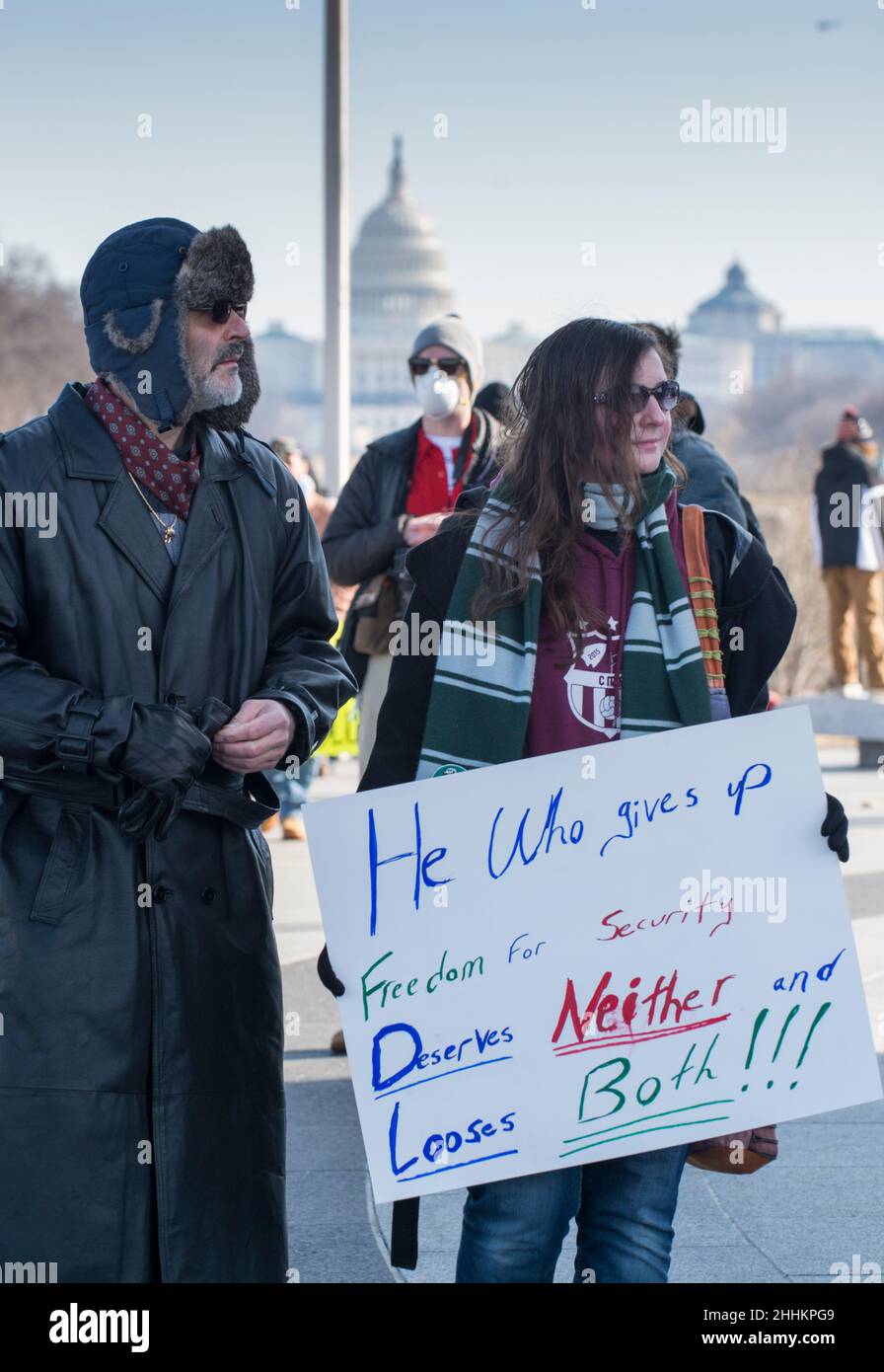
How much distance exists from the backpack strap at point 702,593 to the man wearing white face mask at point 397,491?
2.54 metres

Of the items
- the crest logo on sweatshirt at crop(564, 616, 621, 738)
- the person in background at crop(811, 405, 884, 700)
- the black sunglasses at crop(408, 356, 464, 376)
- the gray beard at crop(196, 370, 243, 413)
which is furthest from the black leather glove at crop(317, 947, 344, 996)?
the person in background at crop(811, 405, 884, 700)

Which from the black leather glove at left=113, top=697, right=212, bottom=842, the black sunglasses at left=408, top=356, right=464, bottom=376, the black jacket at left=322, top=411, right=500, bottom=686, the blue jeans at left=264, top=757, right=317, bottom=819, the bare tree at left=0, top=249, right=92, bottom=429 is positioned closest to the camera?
the black leather glove at left=113, top=697, right=212, bottom=842

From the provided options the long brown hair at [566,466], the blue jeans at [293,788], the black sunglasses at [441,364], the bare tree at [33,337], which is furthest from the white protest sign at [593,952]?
the bare tree at [33,337]

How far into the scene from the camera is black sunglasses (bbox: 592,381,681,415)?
2852 millimetres

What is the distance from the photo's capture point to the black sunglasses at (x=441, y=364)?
5.55 meters

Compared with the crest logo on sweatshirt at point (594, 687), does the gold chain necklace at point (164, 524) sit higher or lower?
higher

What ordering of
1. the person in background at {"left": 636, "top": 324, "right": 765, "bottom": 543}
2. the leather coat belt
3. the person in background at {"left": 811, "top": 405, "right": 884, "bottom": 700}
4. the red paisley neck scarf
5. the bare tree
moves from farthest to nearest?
1. the bare tree
2. the person in background at {"left": 811, "top": 405, "right": 884, "bottom": 700}
3. the person in background at {"left": 636, "top": 324, "right": 765, "bottom": 543}
4. the red paisley neck scarf
5. the leather coat belt

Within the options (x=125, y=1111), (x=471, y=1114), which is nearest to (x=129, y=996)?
(x=125, y=1111)

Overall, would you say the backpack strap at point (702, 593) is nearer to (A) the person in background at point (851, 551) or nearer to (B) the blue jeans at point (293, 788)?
(B) the blue jeans at point (293, 788)

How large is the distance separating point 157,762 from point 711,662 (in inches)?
33.0

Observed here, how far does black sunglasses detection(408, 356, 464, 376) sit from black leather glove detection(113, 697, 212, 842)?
2.97 meters

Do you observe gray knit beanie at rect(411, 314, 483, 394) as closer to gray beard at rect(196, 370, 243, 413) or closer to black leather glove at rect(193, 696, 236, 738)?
gray beard at rect(196, 370, 243, 413)
